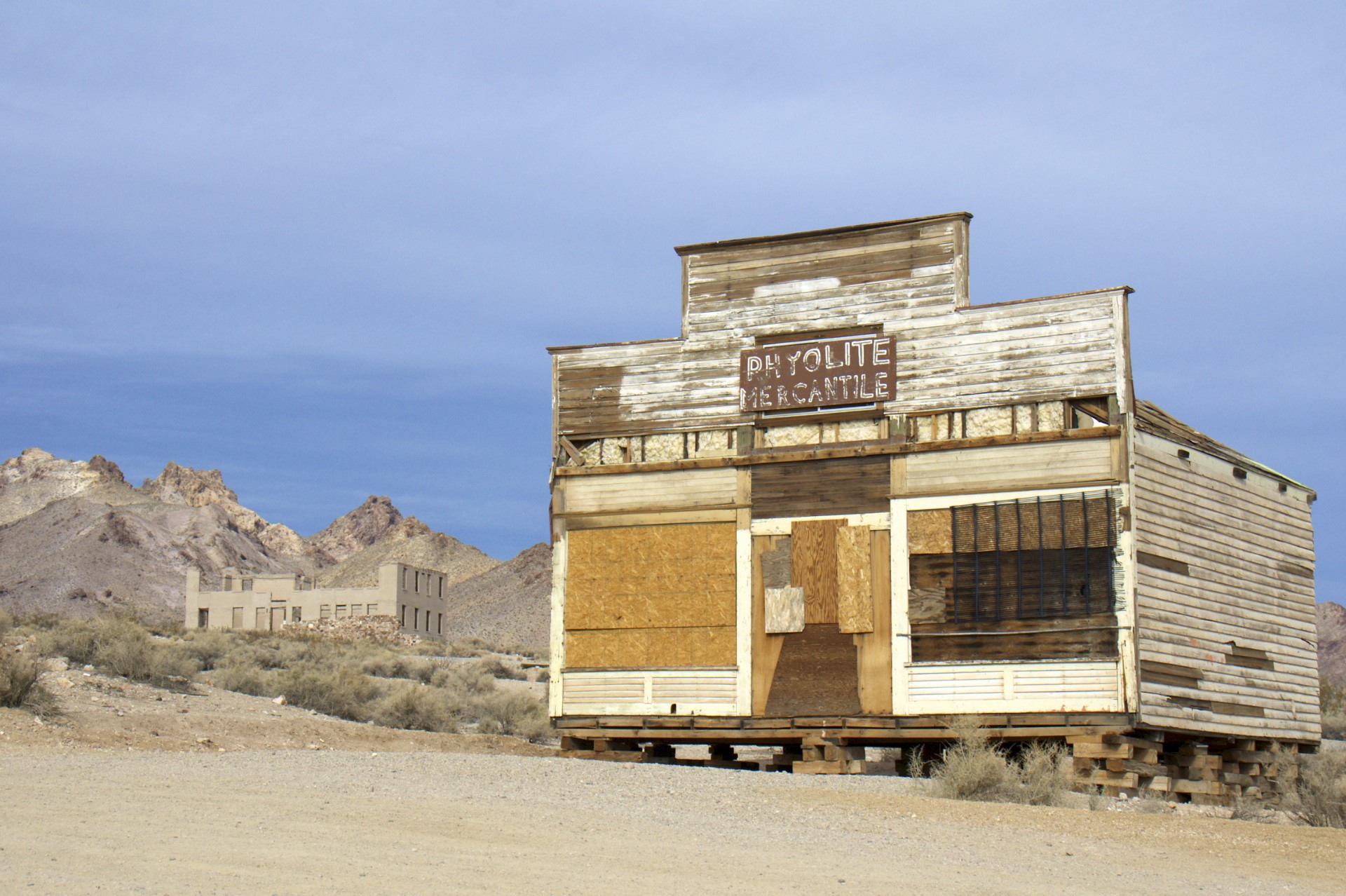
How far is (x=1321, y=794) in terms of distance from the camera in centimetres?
1756

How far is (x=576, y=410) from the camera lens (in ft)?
68.6

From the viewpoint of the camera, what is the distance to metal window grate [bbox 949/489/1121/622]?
17.5m

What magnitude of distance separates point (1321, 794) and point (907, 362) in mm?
7227

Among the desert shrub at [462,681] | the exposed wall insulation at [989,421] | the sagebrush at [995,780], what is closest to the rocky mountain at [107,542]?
the desert shrub at [462,681]

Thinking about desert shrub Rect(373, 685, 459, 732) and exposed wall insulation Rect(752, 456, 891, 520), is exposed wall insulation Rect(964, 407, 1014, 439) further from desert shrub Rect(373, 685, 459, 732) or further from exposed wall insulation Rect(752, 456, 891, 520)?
desert shrub Rect(373, 685, 459, 732)

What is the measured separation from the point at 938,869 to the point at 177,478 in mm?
136535

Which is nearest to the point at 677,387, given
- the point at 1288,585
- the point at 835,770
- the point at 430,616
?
the point at 835,770

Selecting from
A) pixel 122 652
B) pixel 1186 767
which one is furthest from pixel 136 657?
pixel 1186 767

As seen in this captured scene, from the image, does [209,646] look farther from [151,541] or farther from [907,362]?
[151,541]

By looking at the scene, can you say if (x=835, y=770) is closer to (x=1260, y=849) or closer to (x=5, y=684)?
(x=1260, y=849)

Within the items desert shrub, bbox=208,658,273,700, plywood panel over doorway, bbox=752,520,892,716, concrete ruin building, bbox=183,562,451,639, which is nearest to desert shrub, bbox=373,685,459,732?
desert shrub, bbox=208,658,273,700

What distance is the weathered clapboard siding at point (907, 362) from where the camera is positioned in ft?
59.6

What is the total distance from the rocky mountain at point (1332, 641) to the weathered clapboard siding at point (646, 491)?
215ft

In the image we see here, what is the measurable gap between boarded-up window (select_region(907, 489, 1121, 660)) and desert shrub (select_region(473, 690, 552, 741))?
8717 mm
